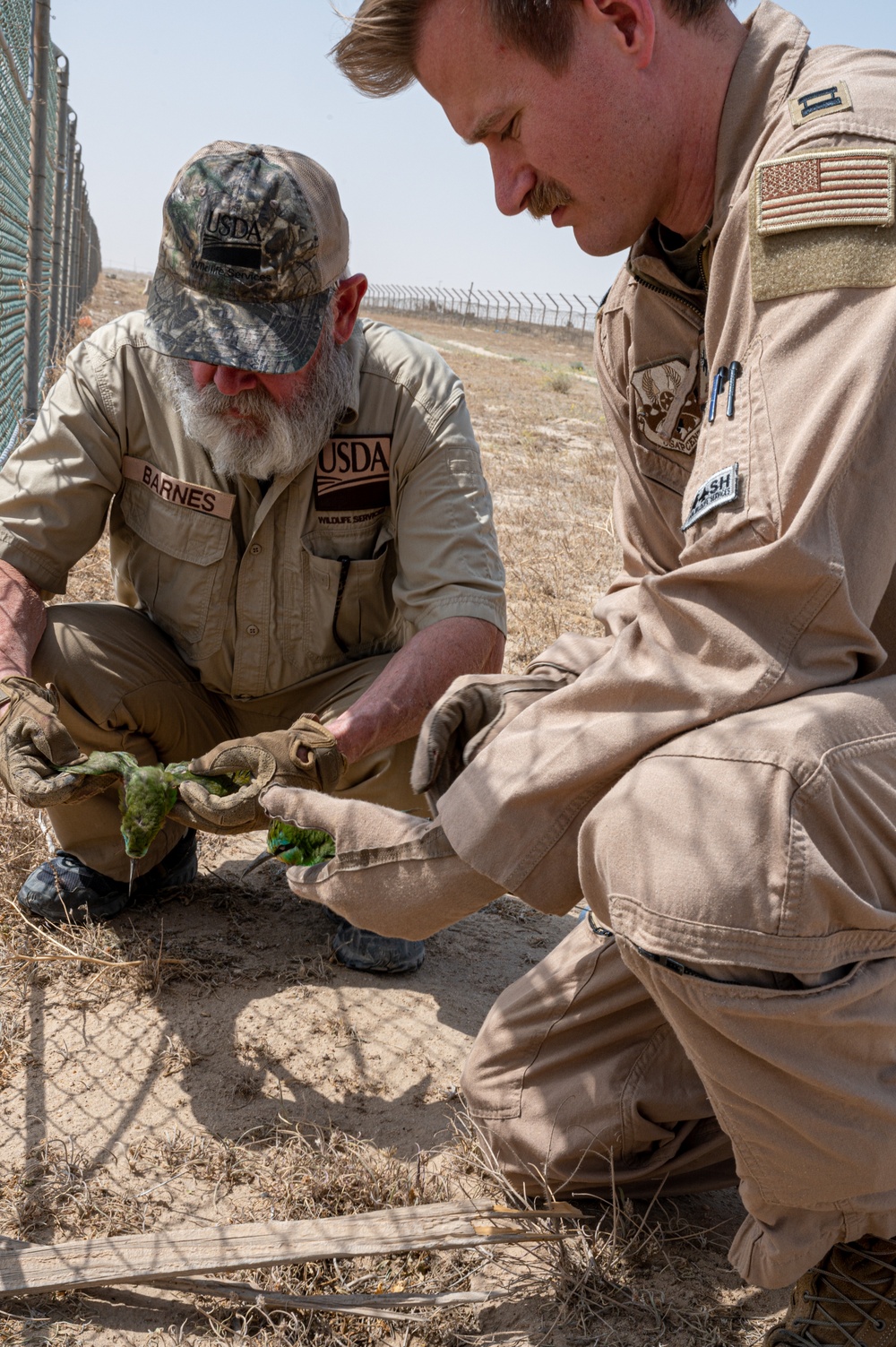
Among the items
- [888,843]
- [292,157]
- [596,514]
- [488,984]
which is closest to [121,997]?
[488,984]

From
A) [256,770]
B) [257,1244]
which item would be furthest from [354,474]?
[257,1244]

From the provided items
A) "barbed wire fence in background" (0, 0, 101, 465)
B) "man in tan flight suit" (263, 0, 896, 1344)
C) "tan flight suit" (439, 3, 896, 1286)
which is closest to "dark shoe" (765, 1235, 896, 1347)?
"man in tan flight suit" (263, 0, 896, 1344)

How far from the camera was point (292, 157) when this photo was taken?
2.87 m

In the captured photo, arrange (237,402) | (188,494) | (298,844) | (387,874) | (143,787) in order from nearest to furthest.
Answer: (387,874), (298,844), (143,787), (237,402), (188,494)

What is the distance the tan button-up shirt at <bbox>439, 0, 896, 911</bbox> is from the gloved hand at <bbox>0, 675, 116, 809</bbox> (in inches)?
39.6

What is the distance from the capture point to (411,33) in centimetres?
190

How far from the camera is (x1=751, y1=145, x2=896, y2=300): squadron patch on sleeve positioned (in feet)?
4.95

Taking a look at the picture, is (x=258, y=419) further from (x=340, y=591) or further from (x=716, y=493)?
(x=716, y=493)

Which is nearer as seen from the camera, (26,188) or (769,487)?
(769,487)

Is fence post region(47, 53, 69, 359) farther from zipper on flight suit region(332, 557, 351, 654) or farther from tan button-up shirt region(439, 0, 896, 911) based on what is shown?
tan button-up shirt region(439, 0, 896, 911)

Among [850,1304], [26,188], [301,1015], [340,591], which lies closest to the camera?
[850,1304]

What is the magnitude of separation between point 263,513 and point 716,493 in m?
1.64

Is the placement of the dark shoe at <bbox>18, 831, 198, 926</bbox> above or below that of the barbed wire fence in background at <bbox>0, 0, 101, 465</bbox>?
below

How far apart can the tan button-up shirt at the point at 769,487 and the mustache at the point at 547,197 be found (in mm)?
252
